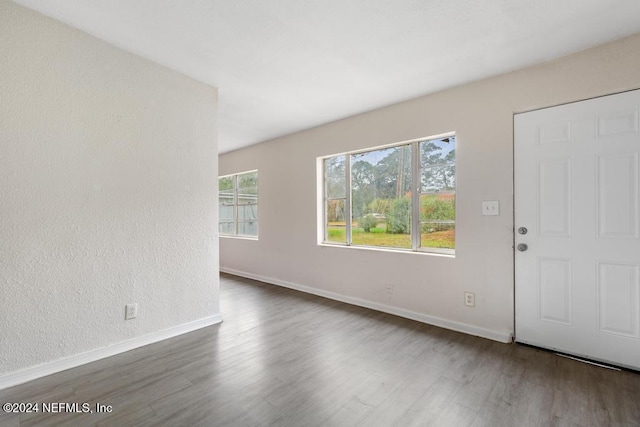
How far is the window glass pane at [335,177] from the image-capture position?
4.14 metres

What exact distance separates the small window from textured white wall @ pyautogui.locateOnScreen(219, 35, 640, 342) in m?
1.37

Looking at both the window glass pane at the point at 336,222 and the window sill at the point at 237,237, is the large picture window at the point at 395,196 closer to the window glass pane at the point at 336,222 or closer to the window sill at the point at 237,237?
the window glass pane at the point at 336,222

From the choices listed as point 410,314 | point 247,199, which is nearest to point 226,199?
point 247,199

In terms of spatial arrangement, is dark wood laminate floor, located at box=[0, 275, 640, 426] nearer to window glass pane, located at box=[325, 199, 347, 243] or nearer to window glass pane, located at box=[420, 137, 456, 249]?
window glass pane, located at box=[420, 137, 456, 249]

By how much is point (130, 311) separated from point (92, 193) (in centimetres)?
103

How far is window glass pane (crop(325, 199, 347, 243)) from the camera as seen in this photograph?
415 centimetres

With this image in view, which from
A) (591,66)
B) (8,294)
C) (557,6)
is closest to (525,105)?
(591,66)

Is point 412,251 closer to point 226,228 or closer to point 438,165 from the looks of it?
point 438,165

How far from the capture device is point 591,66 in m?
2.26

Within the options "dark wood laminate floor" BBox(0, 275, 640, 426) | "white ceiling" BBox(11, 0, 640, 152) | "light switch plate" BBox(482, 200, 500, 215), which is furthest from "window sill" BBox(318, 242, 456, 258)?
"white ceiling" BBox(11, 0, 640, 152)

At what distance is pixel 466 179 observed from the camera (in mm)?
2873

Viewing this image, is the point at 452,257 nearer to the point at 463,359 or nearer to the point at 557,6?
the point at 463,359

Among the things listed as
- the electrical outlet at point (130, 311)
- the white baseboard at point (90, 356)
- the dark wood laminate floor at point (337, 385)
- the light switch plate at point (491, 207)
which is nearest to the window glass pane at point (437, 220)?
the light switch plate at point (491, 207)

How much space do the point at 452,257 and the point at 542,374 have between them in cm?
117
